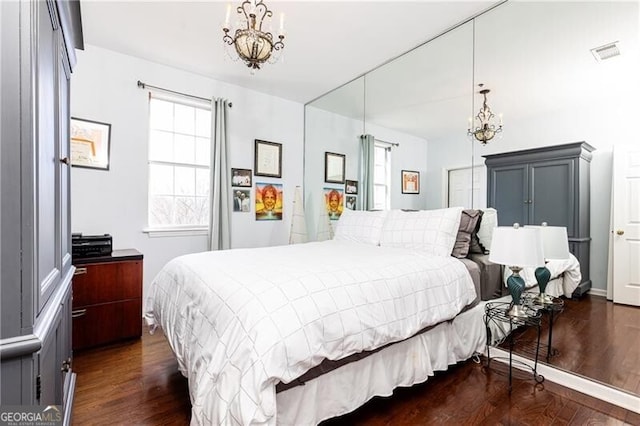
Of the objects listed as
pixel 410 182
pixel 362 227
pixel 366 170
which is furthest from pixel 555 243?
pixel 366 170

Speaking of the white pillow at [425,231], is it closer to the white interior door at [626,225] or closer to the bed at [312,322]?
the bed at [312,322]

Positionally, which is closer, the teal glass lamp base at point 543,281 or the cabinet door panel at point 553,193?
the cabinet door panel at point 553,193

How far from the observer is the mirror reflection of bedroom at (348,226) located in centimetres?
118

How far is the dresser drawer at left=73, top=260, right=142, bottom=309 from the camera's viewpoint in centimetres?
245

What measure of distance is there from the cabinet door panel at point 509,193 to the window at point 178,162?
3.12 meters

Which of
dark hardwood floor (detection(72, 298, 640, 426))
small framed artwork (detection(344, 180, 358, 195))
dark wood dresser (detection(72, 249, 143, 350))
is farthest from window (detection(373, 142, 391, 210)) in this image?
dark wood dresser (detection(72, 249, 143, 350))

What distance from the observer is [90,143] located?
2.96 metres

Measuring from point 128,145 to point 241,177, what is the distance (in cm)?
127

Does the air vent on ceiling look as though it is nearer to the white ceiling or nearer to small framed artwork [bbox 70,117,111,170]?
the white ceiling

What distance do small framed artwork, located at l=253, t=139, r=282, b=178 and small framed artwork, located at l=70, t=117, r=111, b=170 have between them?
5.38ft

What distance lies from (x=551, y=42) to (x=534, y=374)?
2344 mm

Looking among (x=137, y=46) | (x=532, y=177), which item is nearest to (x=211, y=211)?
(x=137, y=46)

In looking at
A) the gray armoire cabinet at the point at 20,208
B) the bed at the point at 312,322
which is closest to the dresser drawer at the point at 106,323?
the bed at the point at 312,322

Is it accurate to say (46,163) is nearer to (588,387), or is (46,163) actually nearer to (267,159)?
(588,387)
